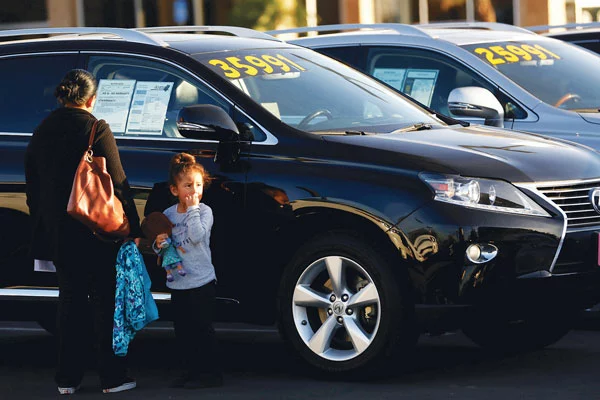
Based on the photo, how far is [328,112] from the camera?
7691 mm

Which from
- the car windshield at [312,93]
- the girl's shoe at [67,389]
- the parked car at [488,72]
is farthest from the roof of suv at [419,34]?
the girl's shoe at [67,389]

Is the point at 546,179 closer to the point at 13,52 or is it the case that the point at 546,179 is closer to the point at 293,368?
the point at 293,368

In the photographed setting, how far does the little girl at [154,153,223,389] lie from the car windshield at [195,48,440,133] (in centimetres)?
68

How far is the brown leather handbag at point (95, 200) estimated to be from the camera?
266 inches

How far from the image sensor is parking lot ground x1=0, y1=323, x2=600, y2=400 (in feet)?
22.3

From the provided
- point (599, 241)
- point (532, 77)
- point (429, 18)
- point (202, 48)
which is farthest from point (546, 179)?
point (429, 18)

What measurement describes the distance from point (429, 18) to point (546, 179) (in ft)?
63.3

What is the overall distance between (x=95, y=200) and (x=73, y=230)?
0.22 metres

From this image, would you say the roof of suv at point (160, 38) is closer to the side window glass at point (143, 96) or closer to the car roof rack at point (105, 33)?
the car roof rack at point (105, 33)

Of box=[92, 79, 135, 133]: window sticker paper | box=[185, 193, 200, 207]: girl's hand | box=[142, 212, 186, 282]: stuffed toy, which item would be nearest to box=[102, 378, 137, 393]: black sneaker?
box=[142, 212, 186, 282]: stuffed toy

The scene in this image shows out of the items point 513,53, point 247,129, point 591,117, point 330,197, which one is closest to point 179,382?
point 330,197

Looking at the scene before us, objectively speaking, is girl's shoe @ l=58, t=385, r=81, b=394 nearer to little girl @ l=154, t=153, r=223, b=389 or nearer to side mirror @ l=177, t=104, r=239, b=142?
little girl @ l=154, t=153, r=223, b=389

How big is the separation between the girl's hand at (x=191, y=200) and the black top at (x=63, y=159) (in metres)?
0.24

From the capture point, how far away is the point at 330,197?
22.8 ft
